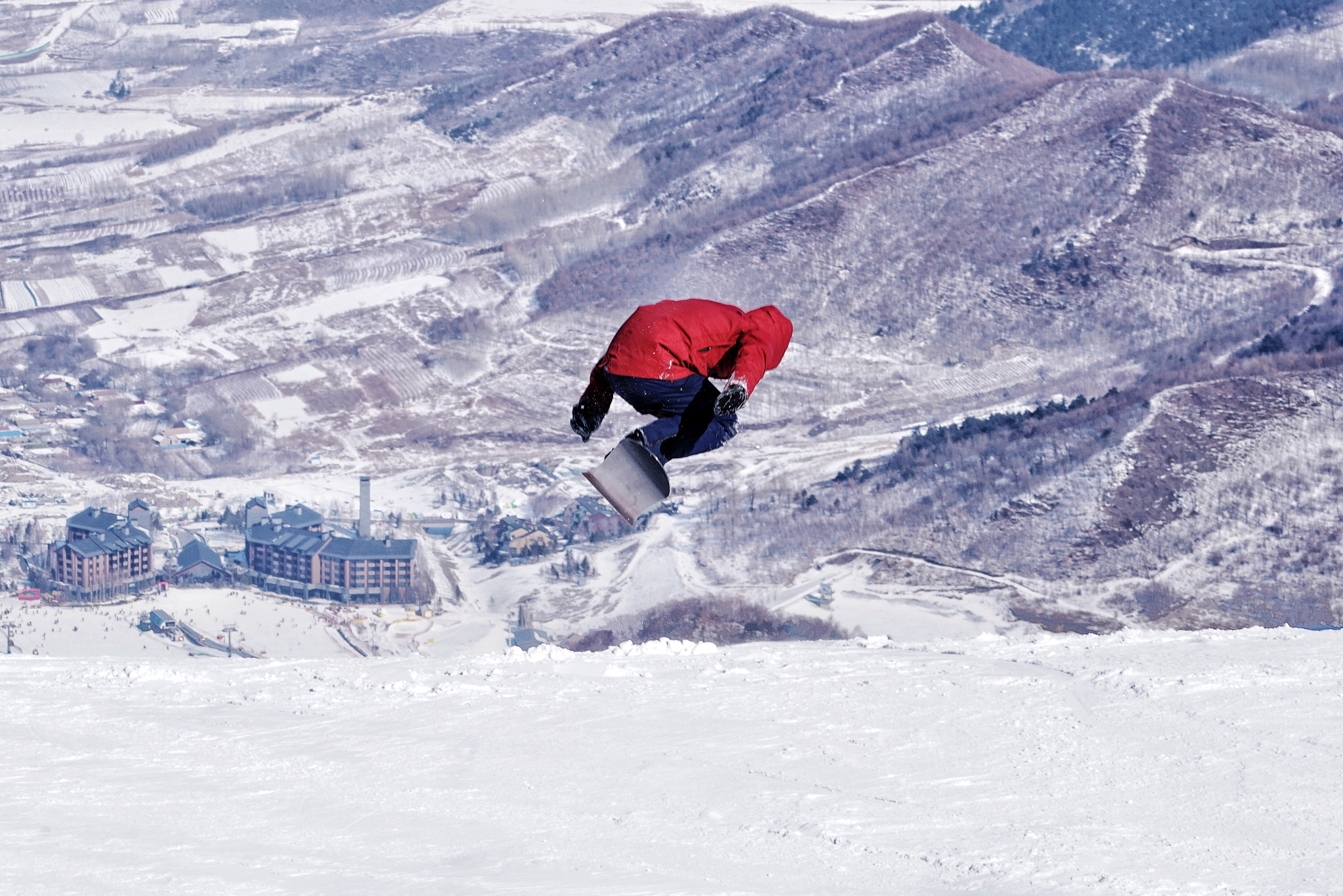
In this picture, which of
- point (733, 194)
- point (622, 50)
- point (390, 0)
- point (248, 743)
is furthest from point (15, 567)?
point (390, 0)

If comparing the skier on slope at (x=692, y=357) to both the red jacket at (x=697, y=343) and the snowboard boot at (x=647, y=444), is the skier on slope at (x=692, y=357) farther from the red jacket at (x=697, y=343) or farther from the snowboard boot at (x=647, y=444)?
the snowboard boot at (x=647, y=444)

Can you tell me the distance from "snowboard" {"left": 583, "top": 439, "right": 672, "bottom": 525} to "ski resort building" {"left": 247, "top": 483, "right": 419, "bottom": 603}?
86.1 ft

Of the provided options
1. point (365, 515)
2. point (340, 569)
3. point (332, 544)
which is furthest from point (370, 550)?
point (365, 515)

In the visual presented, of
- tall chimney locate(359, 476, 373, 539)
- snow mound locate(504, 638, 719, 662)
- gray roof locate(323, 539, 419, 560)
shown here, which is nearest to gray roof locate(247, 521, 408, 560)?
gray roof locate(323, 539, 419, 560)

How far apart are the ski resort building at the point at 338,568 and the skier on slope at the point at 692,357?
26.5 metres

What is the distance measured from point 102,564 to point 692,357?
27740 millimetres

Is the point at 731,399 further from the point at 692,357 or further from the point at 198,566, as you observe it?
the point at 198,566

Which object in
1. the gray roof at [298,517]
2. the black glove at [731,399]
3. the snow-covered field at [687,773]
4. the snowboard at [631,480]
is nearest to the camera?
the black glove at [731,399]

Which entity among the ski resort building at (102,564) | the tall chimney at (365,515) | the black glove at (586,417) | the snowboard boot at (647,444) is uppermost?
the black glove at (586,417)

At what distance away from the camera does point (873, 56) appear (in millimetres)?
73188

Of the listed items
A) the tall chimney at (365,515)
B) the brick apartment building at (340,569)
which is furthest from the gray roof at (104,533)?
the tall chimney at (365,515)

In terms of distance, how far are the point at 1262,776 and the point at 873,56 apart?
2658 inches

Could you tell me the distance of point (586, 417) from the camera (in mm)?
6707

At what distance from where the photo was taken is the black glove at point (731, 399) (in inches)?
242
